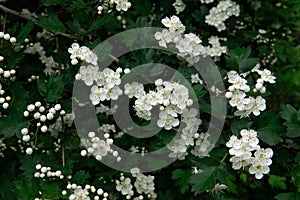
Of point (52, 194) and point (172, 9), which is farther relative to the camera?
point (172, 9)

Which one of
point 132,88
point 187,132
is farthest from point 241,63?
point 132,88

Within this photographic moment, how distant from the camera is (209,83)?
2648 millimetres

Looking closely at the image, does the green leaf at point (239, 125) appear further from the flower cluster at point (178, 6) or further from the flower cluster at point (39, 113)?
the flower cluster at point (178, 6)

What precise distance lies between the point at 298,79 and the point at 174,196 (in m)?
1.95

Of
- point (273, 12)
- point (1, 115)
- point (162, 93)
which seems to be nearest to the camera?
point (162, 93)

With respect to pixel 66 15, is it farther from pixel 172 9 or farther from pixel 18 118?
pixel 18 118

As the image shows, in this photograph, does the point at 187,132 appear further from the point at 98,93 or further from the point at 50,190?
the point at 50,190

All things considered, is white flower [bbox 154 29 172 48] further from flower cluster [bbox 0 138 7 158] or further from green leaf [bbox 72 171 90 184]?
flower cluster [bbox 0 138 7 158]

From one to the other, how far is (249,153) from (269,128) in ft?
0.90

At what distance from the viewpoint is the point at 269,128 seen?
2.49 meters

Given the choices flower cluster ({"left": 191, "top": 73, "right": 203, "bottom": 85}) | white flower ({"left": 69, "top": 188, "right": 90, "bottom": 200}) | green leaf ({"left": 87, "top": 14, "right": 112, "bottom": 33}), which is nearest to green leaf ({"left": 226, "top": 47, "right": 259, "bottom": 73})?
flower cluster ({"left": 191, "top": 73, "right": 203, "bottom": 85})

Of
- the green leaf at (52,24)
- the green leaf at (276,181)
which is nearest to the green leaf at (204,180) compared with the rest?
the green leaf at (52,24)

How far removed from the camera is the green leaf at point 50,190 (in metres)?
2.37

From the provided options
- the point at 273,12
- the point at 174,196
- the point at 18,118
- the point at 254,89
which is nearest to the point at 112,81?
the point at 18,118
